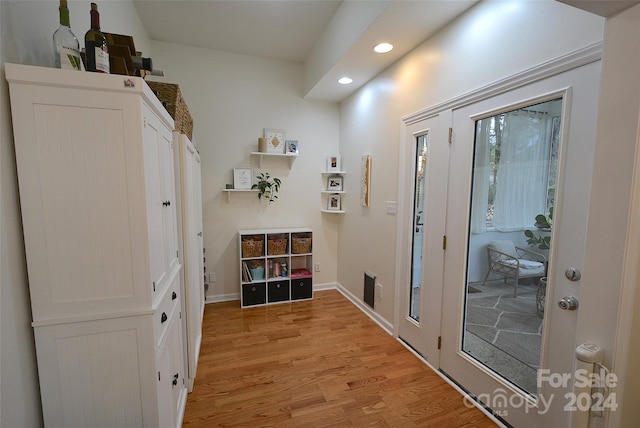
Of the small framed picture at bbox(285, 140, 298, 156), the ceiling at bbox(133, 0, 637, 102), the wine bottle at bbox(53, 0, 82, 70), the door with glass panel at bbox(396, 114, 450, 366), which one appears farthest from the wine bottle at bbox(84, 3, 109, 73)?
the small framed picture at bbox(285, 140, 298, 156)

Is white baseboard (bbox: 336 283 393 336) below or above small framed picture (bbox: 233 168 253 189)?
below

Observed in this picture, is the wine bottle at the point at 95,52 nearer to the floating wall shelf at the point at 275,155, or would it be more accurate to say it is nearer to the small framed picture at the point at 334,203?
the floating wall shelf at the point at 275,155

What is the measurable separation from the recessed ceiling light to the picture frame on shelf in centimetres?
162

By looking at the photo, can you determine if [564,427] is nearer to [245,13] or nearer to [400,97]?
[400,97]

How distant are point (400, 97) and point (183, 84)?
2.46 meters

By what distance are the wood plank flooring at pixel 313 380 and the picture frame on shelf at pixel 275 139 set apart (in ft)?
6.74

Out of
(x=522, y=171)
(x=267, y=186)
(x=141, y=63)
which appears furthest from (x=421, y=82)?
(x=267, y=186)

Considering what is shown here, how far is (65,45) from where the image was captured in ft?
3.60

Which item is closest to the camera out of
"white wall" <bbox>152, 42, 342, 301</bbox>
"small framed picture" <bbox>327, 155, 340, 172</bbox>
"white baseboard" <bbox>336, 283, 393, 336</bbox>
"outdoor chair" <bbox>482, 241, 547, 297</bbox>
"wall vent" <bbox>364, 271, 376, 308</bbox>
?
"outdoor chair" <bbox>482, 241, 547, 297</bbox>

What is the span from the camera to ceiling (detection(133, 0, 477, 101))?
1.98 m

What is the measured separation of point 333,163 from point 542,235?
2684 mm

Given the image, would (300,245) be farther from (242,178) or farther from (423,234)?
(423,234)

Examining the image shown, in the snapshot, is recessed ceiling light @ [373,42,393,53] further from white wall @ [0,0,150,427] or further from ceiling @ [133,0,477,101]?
white wall @ [0,0,150,427]

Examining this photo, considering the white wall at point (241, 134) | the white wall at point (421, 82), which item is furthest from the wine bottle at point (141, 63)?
the white wall at point (241, 134)
